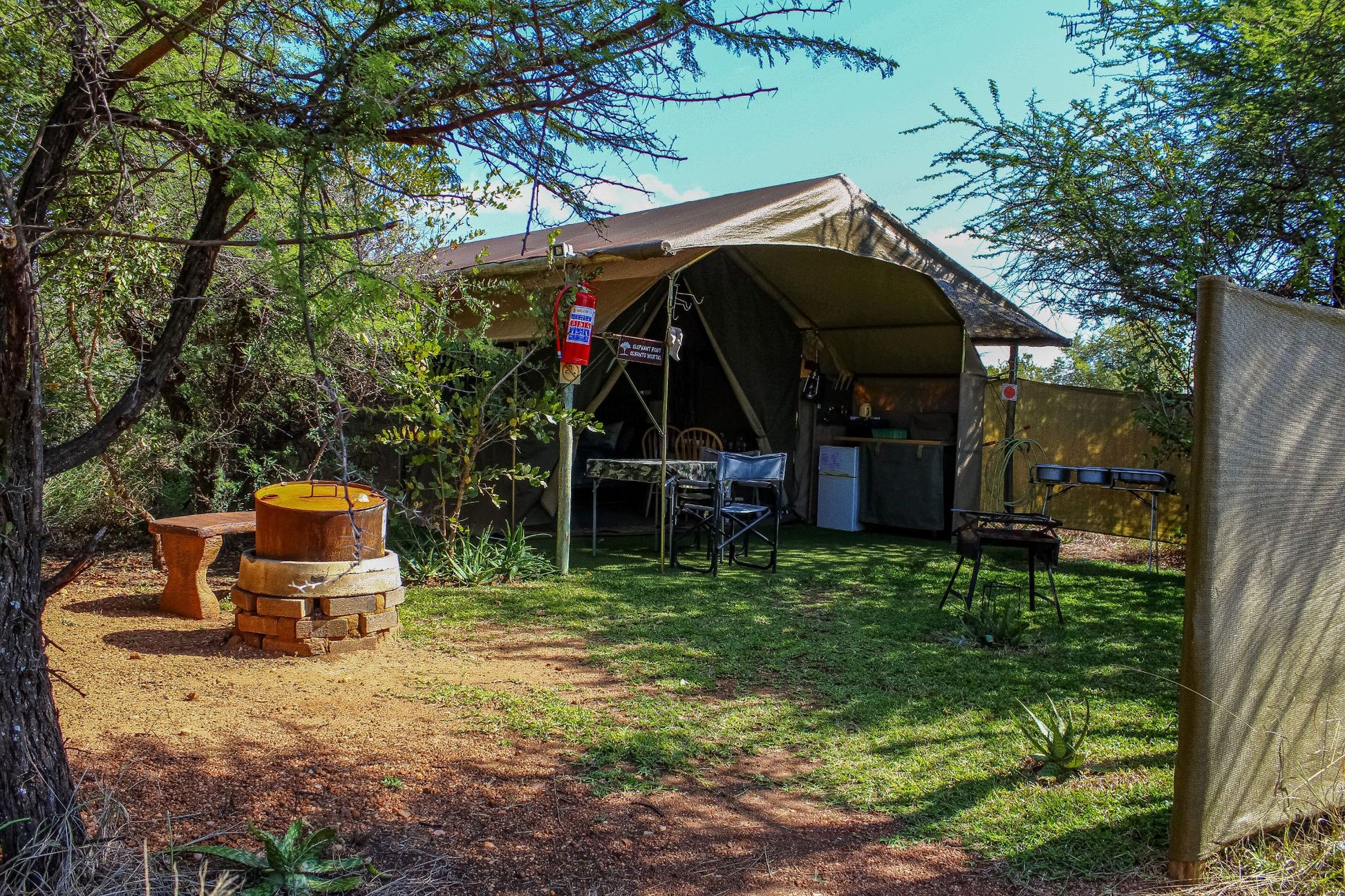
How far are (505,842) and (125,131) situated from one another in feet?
7.02

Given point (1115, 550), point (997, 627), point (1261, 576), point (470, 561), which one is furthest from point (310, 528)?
point (1115, 550)

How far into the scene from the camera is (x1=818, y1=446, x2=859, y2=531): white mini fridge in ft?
30.6

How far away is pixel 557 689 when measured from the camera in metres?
3.92

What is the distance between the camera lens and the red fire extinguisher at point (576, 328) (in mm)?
6102

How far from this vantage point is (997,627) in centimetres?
482

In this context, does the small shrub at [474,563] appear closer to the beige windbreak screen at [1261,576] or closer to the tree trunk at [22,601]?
the tree trunk at [22,601]

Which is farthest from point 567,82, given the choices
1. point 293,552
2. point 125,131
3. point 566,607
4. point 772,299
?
point 772,299

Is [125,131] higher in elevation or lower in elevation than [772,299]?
lower

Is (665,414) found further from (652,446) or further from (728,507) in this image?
(652,446)

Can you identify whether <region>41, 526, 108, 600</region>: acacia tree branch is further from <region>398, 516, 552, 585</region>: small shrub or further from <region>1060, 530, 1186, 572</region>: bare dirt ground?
<region>1060, 530, 1186, 572</region>: bare dirt ground

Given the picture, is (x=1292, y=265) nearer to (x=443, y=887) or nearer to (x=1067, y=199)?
(x=1067, y=199)

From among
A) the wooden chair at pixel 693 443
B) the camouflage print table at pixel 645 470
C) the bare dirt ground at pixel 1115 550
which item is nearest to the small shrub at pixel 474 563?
the camouflage print table at pixel 645 470

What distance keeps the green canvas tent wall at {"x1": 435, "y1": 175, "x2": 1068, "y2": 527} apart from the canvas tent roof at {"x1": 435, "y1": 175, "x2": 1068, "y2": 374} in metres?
0.02

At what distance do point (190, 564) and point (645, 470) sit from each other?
3.13 m
